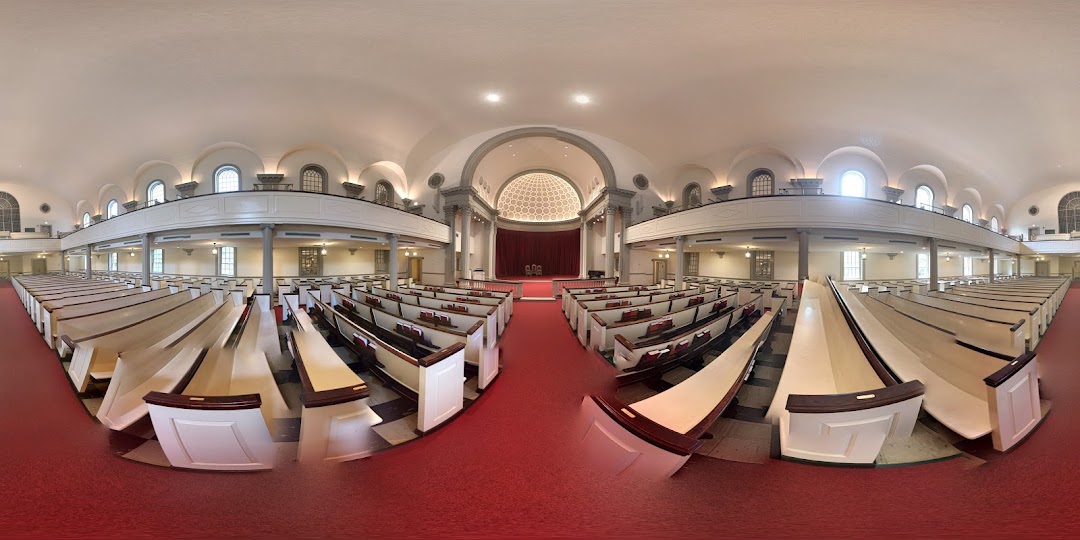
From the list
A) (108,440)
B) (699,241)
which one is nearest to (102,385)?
(108,440)

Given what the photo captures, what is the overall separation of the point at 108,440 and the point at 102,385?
4.09ft

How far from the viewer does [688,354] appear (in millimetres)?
3334

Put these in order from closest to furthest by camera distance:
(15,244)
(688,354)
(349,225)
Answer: (688,354) → (349,225) → (15,244)

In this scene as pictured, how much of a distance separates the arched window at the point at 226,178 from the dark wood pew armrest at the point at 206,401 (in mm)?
10275

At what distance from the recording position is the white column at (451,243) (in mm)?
14675

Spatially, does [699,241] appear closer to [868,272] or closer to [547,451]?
[868,272]

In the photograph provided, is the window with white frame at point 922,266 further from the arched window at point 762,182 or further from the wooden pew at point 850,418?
the wooden pew at point 850,418

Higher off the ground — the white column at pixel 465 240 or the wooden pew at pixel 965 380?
the white column at pixel 465 240

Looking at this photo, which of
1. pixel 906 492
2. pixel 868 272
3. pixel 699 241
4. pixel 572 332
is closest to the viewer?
pixel 906 492

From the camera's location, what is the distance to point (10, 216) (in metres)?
19.8

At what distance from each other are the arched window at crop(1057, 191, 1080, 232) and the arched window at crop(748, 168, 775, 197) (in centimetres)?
2047

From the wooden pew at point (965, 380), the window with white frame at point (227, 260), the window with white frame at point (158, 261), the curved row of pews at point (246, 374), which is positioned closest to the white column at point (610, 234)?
the curved row of pews at point (246, 374)

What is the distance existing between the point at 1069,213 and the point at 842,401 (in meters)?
32.7

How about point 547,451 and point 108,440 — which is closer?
point 547,451
